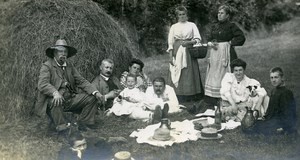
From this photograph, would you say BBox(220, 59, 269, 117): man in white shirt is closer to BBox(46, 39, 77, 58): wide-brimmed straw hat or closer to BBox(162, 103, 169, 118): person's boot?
BBox(162, 103, 169, 118): person's boot

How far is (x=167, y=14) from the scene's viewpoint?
6.11m

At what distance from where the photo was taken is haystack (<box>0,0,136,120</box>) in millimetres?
5770

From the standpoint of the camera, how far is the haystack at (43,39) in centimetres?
577

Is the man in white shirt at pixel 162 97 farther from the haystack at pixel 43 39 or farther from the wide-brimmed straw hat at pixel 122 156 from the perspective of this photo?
the wide-brimmed straw hat at pixel 122 156

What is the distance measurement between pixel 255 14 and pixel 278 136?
5.79 ft

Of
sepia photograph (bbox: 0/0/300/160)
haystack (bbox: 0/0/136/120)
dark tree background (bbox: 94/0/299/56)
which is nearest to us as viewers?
sepia photograph (bbox: 0/0/300/160)

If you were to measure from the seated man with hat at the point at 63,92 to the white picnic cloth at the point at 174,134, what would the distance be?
0.63 m

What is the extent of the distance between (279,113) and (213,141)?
0.88 meters

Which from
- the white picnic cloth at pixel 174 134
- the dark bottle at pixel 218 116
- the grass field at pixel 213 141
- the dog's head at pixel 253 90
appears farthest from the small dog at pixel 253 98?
the white picnic cloth at pixel 174 134

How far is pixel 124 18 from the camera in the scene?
6.25 meters

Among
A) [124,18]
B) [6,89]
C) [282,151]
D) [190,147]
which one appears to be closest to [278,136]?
[282,151]

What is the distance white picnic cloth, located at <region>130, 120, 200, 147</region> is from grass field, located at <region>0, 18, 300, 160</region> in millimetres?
64

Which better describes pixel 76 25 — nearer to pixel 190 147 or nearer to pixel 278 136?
pixel 190 147

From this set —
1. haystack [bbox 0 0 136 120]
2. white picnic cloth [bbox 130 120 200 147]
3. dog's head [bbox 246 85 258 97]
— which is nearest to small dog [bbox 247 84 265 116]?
dog's head [bbox 246 85 258 97]
